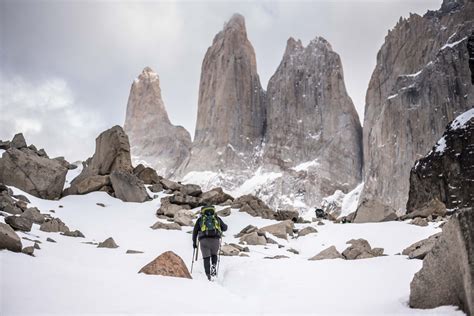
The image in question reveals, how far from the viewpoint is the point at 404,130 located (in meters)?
73.4

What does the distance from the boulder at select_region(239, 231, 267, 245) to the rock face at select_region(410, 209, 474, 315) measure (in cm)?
1018

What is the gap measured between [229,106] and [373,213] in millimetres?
95074

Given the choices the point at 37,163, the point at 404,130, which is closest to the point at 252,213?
the point at 37,163

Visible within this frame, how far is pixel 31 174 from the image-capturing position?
757 inches

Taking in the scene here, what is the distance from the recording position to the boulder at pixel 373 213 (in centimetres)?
2064

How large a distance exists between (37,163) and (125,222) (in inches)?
261

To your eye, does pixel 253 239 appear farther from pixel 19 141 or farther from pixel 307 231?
pixel 19 141

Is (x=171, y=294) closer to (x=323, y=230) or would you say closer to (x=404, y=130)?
(x=323, y=230)

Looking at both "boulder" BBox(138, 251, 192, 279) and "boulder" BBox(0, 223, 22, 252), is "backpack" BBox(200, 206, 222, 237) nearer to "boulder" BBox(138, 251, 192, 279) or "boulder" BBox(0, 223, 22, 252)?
"boulder" BBox(138, 251, 192, 279)

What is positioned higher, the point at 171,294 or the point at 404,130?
the point at 404,130

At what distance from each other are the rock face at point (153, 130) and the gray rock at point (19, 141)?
10029 centimetres

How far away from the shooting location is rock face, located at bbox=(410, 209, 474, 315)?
12.3ft

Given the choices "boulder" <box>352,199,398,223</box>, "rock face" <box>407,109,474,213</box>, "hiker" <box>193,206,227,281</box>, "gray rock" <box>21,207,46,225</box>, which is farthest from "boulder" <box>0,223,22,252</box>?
"rock face" <box>407,109,474,213</box>

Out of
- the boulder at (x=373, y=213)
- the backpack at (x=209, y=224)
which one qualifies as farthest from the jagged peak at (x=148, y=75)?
the backpack at (x=209, y=224)
